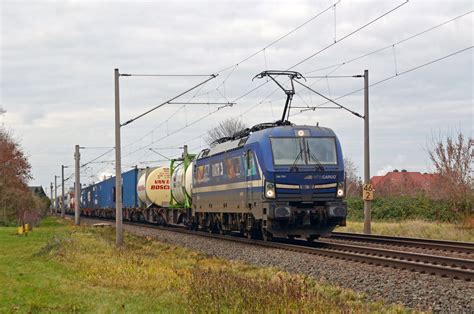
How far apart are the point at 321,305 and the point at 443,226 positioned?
906 inches

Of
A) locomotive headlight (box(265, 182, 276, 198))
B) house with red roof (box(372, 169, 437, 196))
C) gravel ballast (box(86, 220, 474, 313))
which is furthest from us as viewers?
house with red roof (box(372, 169, 437, 196))

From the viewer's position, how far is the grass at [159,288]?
10070 millimetres

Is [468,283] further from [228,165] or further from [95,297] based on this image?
[228,165]

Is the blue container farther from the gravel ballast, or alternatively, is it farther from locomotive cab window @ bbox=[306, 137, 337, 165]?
the gravel ballast

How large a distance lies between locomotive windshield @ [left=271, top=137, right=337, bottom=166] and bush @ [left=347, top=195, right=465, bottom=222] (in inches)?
544

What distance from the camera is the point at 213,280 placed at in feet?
39.7

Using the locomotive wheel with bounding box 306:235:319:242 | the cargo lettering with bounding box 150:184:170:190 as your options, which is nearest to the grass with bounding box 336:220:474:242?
the locomotive wheel with bounding box 306:235:319:242

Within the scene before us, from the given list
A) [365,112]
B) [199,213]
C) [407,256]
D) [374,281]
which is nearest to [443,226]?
[365,112]

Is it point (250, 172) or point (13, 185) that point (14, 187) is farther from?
point (250, 172)

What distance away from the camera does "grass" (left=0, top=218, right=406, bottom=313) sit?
33.0 feet

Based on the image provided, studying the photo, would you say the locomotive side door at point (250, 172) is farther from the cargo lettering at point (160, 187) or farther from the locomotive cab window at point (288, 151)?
the cargo lettering at point (160, 187)

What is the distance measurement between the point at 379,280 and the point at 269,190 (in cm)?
811

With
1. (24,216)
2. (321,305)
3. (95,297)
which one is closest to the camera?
(321,305)

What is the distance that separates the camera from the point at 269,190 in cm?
2141
